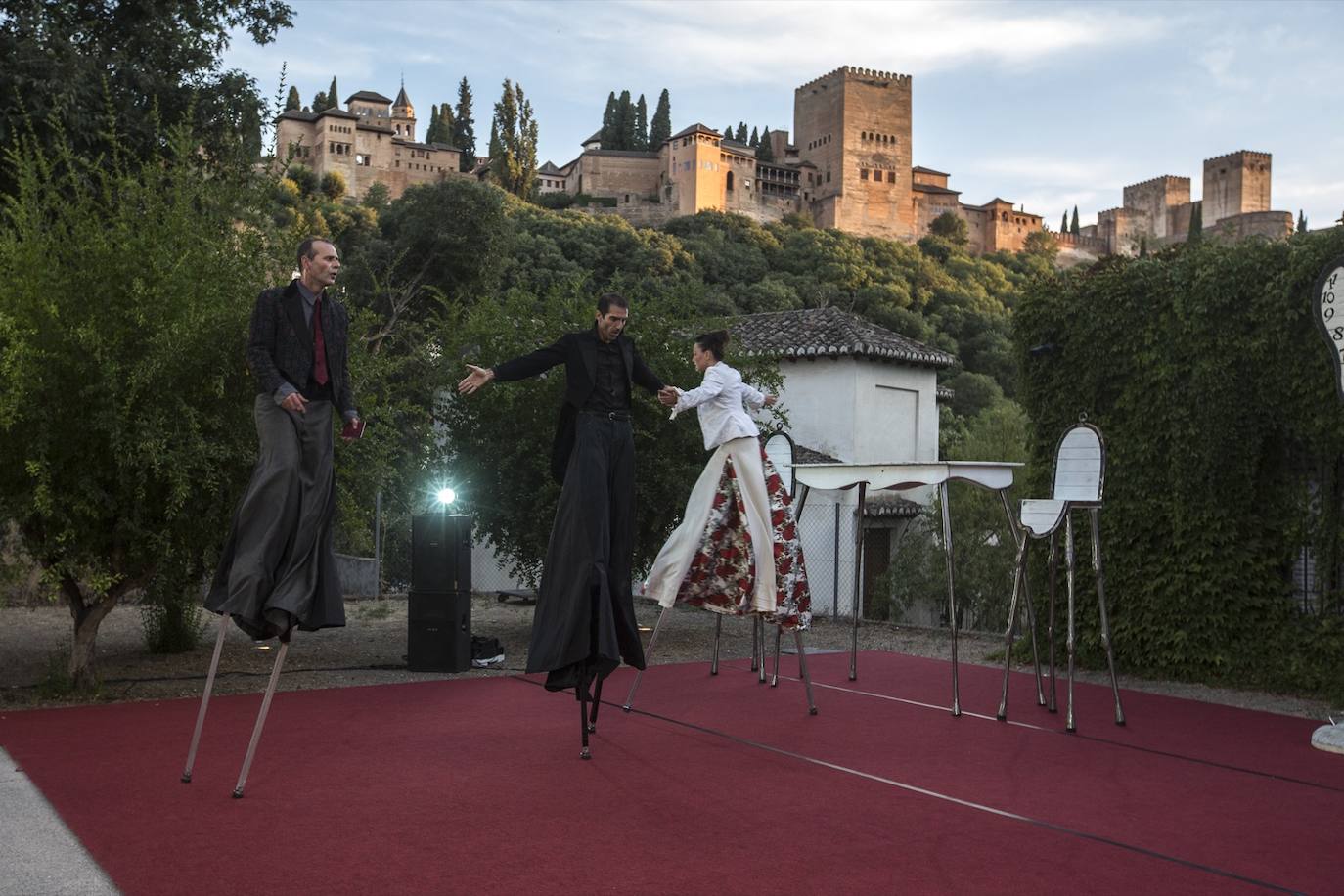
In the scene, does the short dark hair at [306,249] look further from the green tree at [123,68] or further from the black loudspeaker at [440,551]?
the green tree at [123,68]

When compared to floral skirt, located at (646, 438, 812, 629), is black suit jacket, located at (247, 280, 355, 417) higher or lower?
higher

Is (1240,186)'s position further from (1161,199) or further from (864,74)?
(864,74)

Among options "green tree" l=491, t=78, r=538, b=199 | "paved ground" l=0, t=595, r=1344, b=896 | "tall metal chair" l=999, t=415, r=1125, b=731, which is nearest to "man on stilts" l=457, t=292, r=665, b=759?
"paved ground" l=0, t=595, r=1344, b=896

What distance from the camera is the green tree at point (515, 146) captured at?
328ft

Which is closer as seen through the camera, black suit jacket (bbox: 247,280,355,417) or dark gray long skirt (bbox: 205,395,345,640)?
dark gray long skirt (bbox: 205,395,345,640)

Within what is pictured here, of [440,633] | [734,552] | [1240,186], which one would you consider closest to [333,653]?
[440,633]

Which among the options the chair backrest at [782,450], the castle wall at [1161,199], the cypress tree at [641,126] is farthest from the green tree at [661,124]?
the chair backrest at [782,450]

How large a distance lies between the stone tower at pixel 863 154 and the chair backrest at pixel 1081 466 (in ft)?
357

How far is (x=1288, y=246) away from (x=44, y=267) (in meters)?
8.18

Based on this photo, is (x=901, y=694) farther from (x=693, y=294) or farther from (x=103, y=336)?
(x=693, y=294)

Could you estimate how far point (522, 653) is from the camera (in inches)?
427

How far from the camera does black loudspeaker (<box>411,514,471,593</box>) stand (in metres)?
9.09

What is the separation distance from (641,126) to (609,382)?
116 meters

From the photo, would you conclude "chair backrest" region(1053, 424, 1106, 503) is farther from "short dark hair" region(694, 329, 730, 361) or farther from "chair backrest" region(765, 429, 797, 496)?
"chair backrest" region(765, 429, 797, 496)
